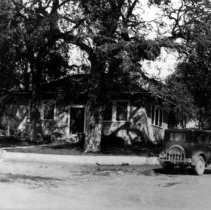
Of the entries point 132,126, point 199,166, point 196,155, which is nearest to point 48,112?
point 132,126

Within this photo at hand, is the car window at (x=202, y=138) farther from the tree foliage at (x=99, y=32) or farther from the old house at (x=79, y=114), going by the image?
the old house at (x=79, y=114)

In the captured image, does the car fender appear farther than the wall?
No

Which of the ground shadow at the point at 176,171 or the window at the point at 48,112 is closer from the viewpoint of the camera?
the ground shadow at the point at 176,171

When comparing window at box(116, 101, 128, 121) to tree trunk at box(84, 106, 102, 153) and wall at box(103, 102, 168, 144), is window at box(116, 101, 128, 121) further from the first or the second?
tree trunk at box(84, 106, 102, 153)

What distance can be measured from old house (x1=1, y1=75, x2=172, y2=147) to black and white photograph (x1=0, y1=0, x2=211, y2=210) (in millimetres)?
75

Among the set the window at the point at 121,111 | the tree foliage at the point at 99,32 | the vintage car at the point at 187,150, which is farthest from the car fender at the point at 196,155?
the window at the point at 121,111

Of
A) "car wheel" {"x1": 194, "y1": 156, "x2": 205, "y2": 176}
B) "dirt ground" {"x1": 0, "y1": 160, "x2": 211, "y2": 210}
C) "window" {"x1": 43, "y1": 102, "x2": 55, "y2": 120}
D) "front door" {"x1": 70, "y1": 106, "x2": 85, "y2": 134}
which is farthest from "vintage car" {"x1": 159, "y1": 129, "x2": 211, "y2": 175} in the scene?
"window" {"x1": 43, "y1": 102, "x2": 55, "y2": 120}

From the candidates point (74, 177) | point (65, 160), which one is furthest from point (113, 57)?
point (74, 177)

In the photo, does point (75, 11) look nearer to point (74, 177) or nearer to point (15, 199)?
point (74, 177)

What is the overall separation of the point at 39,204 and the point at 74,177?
6.99m

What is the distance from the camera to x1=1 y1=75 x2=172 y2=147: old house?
3419 cm

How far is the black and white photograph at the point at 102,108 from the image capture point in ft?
47.2

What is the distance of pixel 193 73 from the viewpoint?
29969mm

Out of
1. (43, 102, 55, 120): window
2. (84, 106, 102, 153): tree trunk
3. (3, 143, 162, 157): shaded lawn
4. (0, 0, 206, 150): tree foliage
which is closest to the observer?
(0, 0, 206, 150): tree foliage
